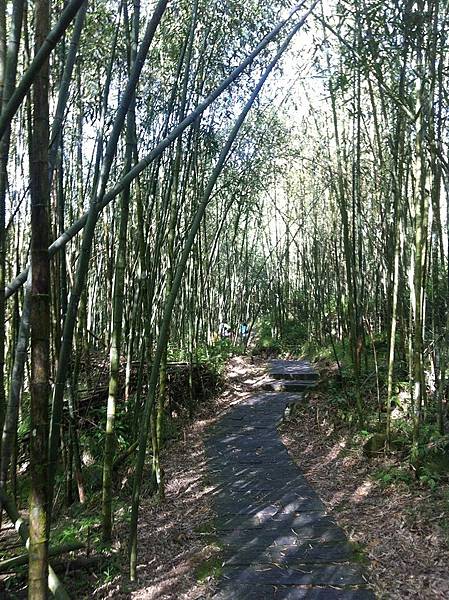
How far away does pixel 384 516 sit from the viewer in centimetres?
292

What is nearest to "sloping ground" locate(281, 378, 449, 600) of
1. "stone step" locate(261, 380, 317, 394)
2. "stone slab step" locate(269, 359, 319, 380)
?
"stone step" locate(261, 380, 317, 394)

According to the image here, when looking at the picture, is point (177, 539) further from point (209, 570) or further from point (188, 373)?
point (188, 373)

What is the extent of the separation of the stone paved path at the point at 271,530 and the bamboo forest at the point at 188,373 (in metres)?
0.02

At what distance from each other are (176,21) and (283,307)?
7.95 metres

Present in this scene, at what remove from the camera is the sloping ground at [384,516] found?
2246 millimetres

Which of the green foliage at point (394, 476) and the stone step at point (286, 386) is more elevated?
the stone step at point (286, 386)

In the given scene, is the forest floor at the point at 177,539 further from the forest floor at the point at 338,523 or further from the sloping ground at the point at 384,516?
the sloping ground at the point at 384,516

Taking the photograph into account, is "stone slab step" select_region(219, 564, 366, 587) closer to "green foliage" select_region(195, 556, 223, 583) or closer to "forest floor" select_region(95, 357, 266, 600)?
"green foliage" select_region(195, 556, 223, 583)

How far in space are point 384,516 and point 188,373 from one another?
3065 millimetres

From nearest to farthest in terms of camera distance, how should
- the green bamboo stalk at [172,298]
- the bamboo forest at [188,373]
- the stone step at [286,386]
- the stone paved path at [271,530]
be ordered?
the bamboo forest at [188,373] < the green bamboo stalk at [172,298] < the stone paved path at [271,530] < the stone step at [286,386]

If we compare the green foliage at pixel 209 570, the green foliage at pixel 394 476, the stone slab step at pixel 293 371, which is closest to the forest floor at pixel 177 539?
the green foliage at pixel 209 570

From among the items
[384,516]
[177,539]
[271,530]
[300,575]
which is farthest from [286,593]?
[384,516]

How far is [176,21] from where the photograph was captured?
13.3 feet

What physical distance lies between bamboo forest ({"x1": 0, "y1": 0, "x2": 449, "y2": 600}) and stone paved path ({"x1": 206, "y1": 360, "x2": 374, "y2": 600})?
0.02 metres
